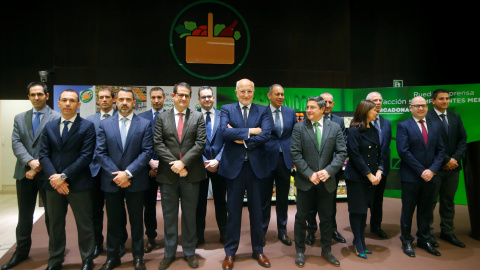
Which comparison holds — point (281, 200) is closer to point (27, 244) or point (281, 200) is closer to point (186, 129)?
point (186, 129)

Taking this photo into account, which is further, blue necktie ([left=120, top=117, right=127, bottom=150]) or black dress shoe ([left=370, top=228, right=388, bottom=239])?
black dress shoe ([left=370, top=228, right=388, bottom=239])

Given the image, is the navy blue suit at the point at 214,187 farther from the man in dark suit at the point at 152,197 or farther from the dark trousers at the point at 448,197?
the dark trousers at the point at 448,197

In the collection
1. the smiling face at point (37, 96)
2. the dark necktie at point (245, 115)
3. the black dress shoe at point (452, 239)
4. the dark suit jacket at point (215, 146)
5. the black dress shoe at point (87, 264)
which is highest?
the smiling face at point (37, 96)

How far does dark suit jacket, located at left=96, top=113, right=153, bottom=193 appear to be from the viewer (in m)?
3.11

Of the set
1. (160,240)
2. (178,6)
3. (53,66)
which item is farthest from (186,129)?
(53,66)

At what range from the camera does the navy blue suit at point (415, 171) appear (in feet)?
12.2

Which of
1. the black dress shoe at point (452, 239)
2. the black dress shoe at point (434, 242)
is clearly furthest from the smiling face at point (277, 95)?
the black dress shoe at point (452, 239)

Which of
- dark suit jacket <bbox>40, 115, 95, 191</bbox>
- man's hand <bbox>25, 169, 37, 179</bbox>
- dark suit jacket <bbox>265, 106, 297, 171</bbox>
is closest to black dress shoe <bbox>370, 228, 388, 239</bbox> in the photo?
dark suit jacket <bbox>265, 106, 297, 171</bbox>

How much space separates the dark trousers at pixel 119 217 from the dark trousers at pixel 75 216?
0.20 metres

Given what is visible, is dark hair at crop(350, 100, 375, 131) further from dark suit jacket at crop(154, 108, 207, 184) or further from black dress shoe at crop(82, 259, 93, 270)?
black dress shoe at crop(82, 259, 93, 270)

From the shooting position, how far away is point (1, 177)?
7184mm

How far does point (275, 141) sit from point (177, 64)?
343 centimetres

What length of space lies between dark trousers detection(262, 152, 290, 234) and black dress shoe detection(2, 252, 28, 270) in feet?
9.52

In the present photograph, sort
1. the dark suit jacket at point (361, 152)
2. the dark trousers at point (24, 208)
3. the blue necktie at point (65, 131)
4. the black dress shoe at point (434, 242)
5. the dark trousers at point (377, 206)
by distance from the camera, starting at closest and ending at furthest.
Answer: the blue necktie at point (65, 131)
the dark trousers at point (24, 208)
the dark suit jacket at point (361, 152)
the black dress shoe at point (434, 242)
the dark trousers at point (377, 206)
